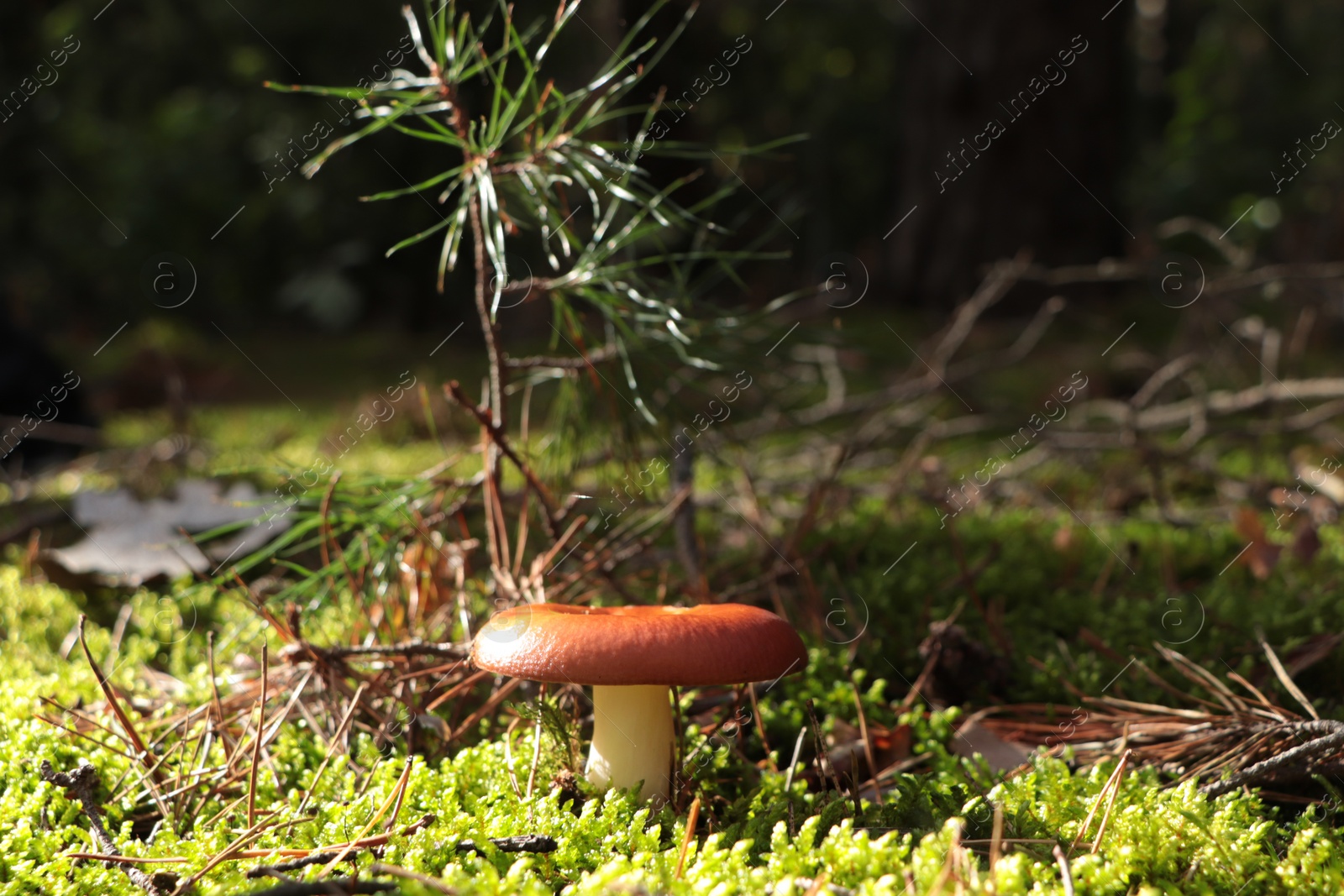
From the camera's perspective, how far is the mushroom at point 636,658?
1.13m

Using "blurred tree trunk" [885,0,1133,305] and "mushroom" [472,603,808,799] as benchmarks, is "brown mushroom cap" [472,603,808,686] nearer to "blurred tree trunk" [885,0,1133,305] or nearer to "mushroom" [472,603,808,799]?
"mushroom" [472,603,808,799]

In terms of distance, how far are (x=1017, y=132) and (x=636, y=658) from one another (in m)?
6.05

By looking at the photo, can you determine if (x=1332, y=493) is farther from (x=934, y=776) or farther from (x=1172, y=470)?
(x=934, y=776)

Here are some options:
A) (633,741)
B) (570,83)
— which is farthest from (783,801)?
(570,83)

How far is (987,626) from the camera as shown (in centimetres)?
197

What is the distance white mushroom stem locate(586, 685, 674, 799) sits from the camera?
130 cm

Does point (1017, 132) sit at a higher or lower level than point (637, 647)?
higher

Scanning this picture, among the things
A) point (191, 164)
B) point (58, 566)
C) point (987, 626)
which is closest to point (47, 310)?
point (191, 164)

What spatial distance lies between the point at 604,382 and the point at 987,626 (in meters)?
0.94

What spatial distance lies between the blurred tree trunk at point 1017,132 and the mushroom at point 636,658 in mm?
5595

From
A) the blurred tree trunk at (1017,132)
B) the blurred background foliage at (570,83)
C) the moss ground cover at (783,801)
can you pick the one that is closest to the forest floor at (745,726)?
the moss ground cover at (783,801)

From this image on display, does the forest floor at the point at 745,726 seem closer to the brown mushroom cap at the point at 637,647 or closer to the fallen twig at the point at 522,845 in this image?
the fallen twig at the point at 522,845

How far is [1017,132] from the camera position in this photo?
621cm

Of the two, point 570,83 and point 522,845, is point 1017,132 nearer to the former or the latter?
point 570,83
